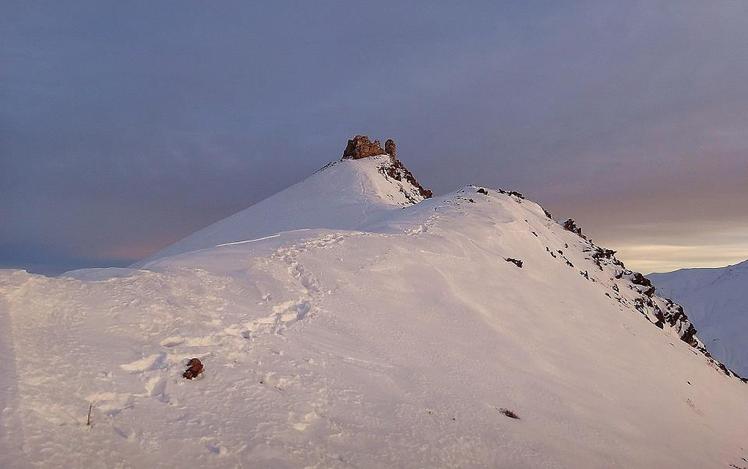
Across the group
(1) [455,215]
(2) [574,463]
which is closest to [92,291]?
(2) [574,463]

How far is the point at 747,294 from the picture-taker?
18288 centimetres

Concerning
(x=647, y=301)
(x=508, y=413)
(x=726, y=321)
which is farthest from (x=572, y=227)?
(x=726, y=321)

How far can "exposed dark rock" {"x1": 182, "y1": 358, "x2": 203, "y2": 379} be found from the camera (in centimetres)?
809

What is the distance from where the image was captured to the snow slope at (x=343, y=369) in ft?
22.1

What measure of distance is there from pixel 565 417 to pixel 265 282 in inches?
346

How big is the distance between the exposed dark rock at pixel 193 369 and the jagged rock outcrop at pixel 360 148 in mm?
50502

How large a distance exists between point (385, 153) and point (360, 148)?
13.6 ft

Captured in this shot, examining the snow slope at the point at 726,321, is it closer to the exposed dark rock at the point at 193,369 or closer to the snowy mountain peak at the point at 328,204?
the snowy mountain peak at the point at 328,204

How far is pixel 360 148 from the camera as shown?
5834cm

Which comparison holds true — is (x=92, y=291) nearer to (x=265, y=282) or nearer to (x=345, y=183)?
(x=265, y=282)

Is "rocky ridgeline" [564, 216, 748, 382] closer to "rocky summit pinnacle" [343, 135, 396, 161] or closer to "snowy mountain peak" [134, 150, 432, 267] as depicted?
"snowy mountain peak" [134, 150, 432, 267]

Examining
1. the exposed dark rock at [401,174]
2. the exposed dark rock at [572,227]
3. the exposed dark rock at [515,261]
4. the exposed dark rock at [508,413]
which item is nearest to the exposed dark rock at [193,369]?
the exposed dark rock at [508,413]

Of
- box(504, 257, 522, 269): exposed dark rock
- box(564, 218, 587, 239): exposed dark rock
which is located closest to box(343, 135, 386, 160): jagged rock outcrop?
box(564, 218, 587, 239): exposed dark rock

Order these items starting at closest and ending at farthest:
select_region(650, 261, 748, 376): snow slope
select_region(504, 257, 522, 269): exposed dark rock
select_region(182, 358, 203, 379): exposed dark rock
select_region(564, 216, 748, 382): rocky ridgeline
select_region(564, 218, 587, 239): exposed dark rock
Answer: select_region(182, 358, 203, 379): exposed dark rock → select_region(504, 257, 522, 269): exposed dark rock → select_region(564, 216, 748, 382): rocky ridgeline → select_region(564, 218, 587, 239): exposed dark rock → select_region(650, 261, 748, 376): snow slope
